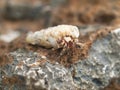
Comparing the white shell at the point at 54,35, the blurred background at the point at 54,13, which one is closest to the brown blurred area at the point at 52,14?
the blurred background at the point at 54,13

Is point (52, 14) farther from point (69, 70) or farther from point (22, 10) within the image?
point (69, 70)

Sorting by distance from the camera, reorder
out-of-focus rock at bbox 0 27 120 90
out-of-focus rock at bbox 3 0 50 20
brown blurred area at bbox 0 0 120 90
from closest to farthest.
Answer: out-of-focus rock at bbox 0 27 120 90 < brown blurred area at bbox 0 0 120 90 < out-of-focus rock at bbox 3 0 50 20

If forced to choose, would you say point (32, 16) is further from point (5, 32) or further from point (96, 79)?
point (96, 79)

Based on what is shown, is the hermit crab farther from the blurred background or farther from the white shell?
the blurred background

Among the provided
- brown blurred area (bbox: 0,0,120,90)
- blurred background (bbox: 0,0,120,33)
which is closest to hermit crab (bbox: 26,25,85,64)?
brown blurred area (bbox: 0,0,120,90)

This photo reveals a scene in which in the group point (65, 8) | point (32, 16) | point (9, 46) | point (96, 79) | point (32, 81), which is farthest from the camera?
point (32, 16)

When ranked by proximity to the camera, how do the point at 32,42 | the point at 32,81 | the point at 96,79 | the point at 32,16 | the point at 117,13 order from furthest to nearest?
1. the point at 32,16
2. the point at 117,13
3. the point at 32,42
4. the point at 96,79
5. the point at 32,81

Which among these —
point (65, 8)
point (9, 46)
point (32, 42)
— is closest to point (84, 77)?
point (32, 42)

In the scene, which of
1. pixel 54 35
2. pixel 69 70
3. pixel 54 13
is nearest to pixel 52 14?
pixel 54 13
